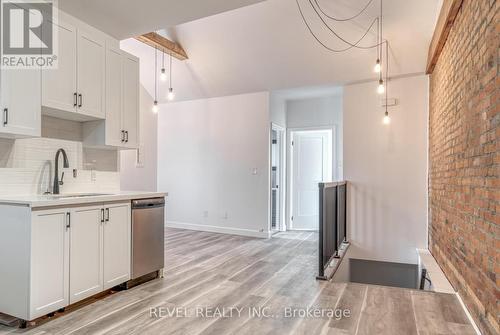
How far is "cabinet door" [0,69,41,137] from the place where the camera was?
2381 mm

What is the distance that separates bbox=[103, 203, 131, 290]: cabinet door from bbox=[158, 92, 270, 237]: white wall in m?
2.97

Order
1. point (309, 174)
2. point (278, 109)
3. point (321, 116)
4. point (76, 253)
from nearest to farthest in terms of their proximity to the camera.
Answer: point (76, 253)
point (278, 109)
point (321, 116)
point (309, 174)

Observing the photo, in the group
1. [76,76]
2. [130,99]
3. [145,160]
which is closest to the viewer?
[76,76]

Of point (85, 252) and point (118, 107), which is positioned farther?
point (118, 107)

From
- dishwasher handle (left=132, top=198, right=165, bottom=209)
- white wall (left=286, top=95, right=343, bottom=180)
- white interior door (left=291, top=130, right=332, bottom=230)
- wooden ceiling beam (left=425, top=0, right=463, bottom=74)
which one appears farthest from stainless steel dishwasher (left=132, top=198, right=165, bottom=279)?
white wall (left=286, top=95, right=343, bottom=180)

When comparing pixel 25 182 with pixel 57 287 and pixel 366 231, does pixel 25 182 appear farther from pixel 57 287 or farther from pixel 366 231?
pixel 366 231

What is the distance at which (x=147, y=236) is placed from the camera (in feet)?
10.7

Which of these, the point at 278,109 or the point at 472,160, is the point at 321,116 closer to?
the point at 278,109

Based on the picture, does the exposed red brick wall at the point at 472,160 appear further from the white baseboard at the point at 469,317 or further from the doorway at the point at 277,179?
the doorway at the point at 277,179

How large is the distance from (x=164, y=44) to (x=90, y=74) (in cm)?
205

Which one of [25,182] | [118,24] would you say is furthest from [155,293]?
[118,24]

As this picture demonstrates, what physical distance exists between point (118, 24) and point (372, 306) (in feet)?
11.8

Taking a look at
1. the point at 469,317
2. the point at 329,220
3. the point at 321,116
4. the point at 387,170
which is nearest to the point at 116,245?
the point at 329,220

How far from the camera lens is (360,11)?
3916 millimetres
